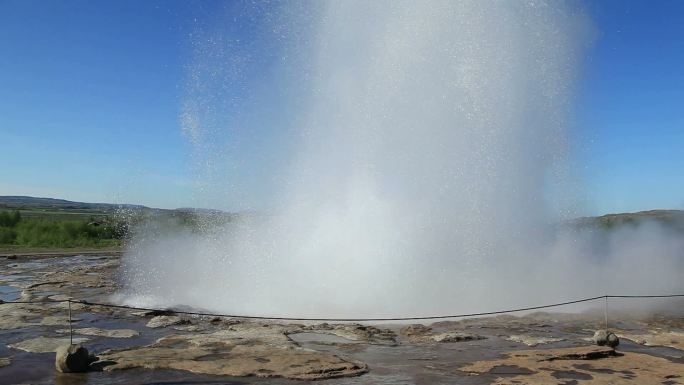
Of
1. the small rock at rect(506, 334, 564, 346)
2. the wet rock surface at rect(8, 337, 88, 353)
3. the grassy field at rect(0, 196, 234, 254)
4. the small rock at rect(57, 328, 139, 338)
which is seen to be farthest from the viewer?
the grassy field at rect(0, 196, 234, 254)

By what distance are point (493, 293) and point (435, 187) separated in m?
2.97

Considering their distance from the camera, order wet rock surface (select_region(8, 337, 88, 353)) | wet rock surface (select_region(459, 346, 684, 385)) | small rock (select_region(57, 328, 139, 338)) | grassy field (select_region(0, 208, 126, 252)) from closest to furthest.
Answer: wet rock surface (select_region(459, 346, 684, 385)) → wet rock surface (select_region(8, 337, 88, 353)) → small rock (select_region(57, 328, 139, 338)) → grassy field (select_region(0, 208, 126, 252))

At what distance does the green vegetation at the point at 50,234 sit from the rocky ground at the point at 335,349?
22812 mm

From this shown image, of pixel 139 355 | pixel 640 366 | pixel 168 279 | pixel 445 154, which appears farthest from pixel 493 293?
pixel 168 279

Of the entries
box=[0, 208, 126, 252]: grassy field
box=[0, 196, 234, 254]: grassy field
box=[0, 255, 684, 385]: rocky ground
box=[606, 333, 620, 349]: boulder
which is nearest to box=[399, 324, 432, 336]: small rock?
box=[0, 255, 684, 385]: rocky ground

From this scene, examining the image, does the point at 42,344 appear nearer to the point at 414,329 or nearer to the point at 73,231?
the point at 414,329

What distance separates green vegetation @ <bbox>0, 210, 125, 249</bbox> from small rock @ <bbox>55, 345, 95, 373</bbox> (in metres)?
26.8

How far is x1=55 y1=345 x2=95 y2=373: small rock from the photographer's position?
723 cm

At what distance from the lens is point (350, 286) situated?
12805mm

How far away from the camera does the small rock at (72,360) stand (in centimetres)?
723

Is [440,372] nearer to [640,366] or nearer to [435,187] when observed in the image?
[640,366]

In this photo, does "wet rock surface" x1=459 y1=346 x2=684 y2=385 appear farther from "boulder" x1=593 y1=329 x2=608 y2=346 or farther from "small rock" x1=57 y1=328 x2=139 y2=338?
"small rock" x1=57 y1=328 x2=139 y2=338

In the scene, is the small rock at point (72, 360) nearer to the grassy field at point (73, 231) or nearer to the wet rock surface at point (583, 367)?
the wet rock surface at point (583, 367)

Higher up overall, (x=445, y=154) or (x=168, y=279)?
(x=445, y=154)
